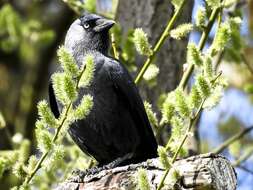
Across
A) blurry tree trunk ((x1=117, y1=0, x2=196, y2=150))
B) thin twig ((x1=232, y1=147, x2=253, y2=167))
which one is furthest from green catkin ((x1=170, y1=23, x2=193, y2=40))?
thin twig ((x1=232, y1=147, x2=253, y2=167))

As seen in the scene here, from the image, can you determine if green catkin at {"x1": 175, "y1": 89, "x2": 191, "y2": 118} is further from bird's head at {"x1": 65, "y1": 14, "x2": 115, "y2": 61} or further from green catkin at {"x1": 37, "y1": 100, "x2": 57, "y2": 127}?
bird's head at {"x1": 65, "y1": 14, "x2": 115, "y2": 61}

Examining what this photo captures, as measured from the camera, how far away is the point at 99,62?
586 centimetres

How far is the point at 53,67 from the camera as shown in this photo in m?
11.7

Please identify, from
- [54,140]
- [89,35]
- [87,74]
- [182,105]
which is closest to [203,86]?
[182,105]

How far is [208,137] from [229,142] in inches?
97.8

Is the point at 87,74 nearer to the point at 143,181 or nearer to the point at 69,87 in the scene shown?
the point at 69,87

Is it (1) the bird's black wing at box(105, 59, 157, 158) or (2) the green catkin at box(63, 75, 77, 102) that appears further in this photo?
(1) the bird's black wing at box(105, 59, 157, 158)

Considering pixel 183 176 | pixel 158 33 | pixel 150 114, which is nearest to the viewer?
pixel 183 176

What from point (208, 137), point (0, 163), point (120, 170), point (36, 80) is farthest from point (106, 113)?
point (36, 80)

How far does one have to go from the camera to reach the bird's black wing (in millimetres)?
5719

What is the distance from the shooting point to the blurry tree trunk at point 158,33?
6.57 metres

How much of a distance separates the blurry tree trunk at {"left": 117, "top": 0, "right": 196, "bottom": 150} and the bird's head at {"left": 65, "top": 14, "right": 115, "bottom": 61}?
0.31 metres

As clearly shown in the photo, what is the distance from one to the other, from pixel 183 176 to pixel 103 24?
259 cm

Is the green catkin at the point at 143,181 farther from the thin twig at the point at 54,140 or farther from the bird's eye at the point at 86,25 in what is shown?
the bird's eye at the point at 86,25
